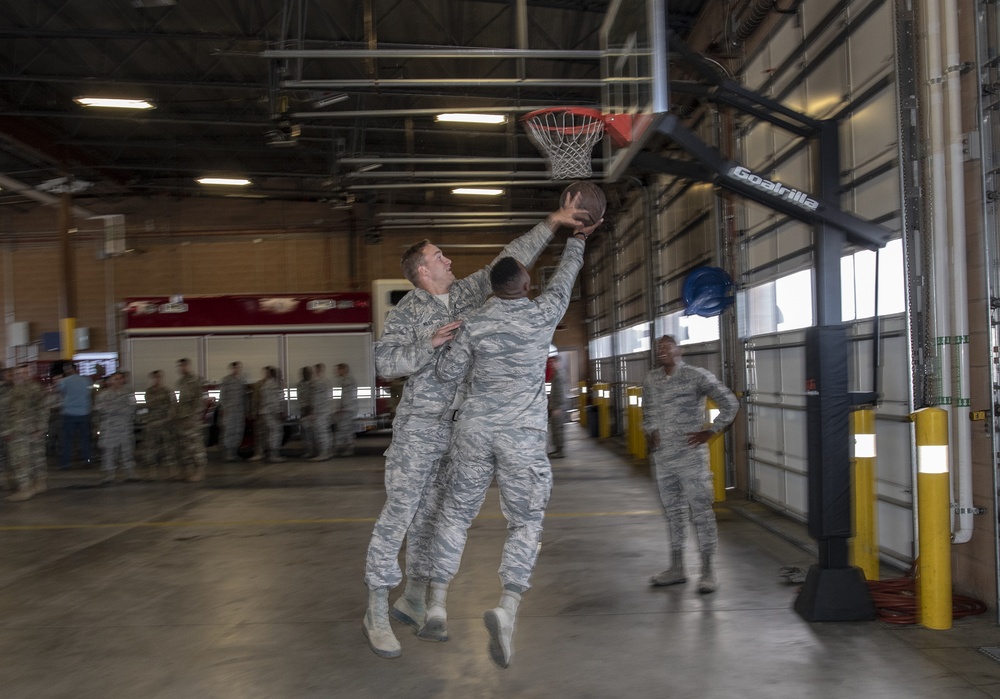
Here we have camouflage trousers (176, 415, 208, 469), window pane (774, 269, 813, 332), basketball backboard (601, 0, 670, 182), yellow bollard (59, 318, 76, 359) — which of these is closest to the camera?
basketball backboard (601, 0, 670, 182)

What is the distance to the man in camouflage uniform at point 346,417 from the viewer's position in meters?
17.2

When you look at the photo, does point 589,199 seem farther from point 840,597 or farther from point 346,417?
point 346,417

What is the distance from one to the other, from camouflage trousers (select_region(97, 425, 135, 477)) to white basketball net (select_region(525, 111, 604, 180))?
986cm

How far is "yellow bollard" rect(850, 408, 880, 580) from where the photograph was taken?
5703 mm

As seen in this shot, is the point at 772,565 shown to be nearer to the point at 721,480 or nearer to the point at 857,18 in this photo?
the point at 721,480

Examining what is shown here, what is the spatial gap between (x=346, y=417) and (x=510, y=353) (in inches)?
530

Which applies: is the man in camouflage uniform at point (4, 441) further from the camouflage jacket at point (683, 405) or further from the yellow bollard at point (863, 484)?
the yellow bollard at point (863, 484)

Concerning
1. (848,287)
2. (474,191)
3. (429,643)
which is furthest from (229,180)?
(429,643)

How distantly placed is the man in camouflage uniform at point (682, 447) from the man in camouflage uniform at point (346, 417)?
1164cm

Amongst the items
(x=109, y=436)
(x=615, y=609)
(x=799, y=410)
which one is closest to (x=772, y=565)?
(x=615, y=609)

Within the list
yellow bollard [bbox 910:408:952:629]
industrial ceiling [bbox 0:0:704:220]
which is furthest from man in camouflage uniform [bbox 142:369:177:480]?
yellow bollard [bbox 910:408:952:629]

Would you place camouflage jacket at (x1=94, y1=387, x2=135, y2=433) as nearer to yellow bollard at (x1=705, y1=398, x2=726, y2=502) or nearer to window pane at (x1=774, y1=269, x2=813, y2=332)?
yellow bollard at (x1=705, y1=398, x2=726, y2=502)

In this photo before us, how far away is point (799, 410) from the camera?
8586 mm

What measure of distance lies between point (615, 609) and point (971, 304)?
2.85 m
